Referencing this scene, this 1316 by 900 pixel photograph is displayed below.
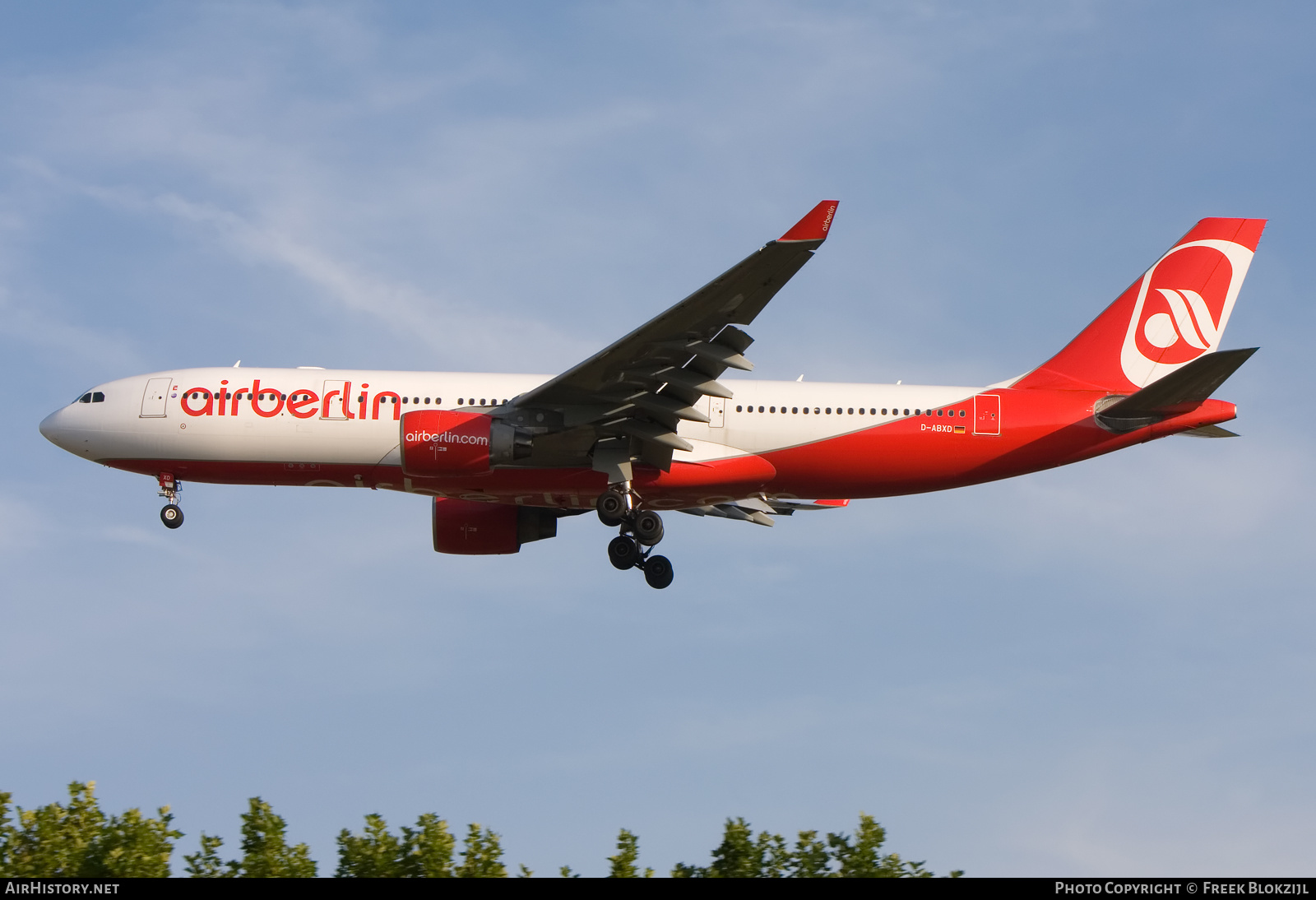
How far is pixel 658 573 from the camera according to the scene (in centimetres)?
3434

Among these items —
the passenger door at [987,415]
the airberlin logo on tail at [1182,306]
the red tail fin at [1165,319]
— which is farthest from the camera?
the airberlin logo on tail at [1182,306]

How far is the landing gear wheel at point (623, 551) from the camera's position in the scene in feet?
111

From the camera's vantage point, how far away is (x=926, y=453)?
32688 mm

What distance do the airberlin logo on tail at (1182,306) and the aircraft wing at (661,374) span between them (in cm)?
1098

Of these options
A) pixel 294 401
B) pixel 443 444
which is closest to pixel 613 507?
pixel 443 444

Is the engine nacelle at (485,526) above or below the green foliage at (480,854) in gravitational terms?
above

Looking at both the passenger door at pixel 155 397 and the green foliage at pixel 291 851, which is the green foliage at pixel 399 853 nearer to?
the green foliage at pixel 291 851

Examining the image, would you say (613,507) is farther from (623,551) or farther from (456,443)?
(456,443)

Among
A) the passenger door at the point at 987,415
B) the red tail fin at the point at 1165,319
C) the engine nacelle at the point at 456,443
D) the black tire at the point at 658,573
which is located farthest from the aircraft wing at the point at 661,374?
the red tail fin at the point at 1165,319

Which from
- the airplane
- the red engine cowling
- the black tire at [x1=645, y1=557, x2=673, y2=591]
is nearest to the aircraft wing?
the airplane

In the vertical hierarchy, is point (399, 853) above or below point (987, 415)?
below

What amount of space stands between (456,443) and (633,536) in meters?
5.19
